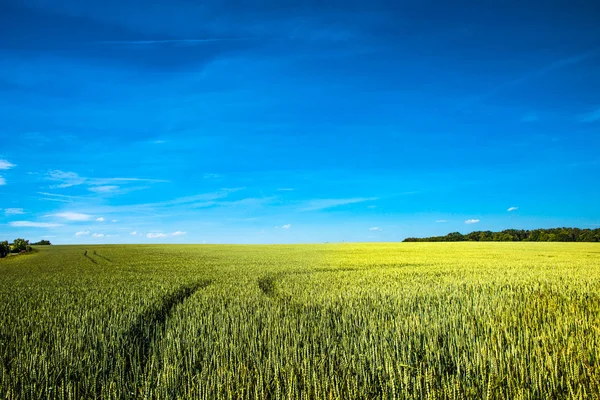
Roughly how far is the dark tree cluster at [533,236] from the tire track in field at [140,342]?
8560cm

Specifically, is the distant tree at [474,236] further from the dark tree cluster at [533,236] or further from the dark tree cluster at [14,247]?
the dark tree cluster at [14,247]

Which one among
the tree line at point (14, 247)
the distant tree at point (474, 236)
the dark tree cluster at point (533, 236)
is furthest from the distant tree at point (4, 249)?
the distant tree at point (474, 236)

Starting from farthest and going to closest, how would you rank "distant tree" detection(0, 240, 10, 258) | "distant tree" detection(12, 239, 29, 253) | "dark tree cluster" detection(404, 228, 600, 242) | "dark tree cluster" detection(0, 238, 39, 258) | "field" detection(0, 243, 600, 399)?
"dark tree cluster" detection(404, 228, 600, 242) → "distant tree" detection(12, 239, 29, 253) → "dark tree cluster" detection(0, 238, 39, 258) → "distant tree" detection(0, 240, 10, 258) → "field" detection(0, 243, 600, 399)

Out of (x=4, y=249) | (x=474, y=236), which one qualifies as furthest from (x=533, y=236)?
(x=4, y=249)

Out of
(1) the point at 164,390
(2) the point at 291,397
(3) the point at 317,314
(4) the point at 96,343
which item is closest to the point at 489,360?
(2) the point at 291,397

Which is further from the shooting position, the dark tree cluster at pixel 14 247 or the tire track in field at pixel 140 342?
the dark tree cluster at pixel 14 247

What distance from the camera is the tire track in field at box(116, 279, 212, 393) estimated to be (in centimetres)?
477

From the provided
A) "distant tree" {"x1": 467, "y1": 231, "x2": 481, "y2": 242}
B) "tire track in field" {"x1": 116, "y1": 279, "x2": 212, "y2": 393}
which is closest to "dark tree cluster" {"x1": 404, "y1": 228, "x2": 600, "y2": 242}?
"distant tree" {"x1": 467, "y1": 231, "x2": 481, "y2": 242}

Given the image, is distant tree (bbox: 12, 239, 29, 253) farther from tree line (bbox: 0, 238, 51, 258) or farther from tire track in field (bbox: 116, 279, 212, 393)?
tire track in field (bbox: 116, 279, 212, 393)

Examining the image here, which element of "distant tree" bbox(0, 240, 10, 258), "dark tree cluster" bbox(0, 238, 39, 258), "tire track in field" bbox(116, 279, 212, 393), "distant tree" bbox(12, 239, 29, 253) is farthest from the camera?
"distant tree" bbox(12, 239, 29, 253)

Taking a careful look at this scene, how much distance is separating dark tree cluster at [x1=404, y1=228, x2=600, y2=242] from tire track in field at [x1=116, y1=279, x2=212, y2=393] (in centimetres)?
8560

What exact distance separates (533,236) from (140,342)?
93.1 meters

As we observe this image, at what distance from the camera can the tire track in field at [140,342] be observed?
477 centimetres

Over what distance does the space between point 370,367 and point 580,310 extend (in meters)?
6.48
